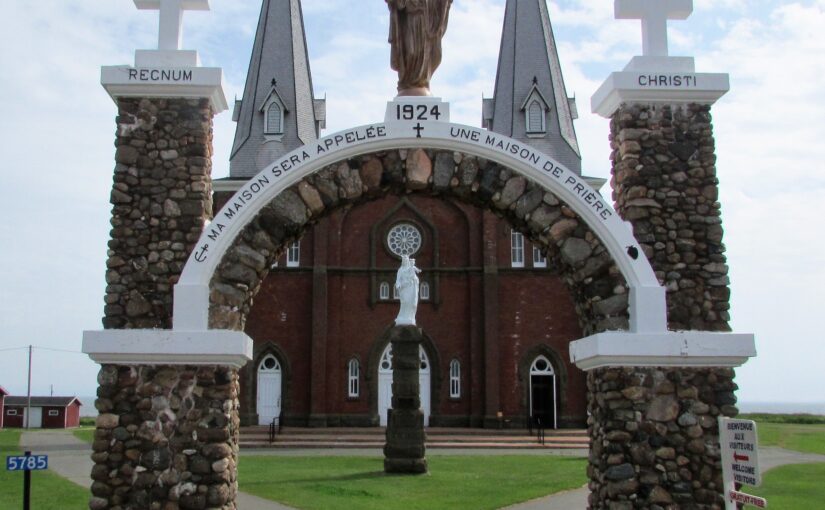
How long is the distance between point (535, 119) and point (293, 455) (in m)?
16.5

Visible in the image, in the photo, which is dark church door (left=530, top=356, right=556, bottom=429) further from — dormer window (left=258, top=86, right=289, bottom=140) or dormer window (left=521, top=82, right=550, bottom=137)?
dormer window (left=258, top=86, right=289, bottom=140)

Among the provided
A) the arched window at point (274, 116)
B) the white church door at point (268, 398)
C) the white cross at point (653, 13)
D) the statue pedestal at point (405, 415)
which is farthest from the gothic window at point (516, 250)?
the white cross at point (653, 13)

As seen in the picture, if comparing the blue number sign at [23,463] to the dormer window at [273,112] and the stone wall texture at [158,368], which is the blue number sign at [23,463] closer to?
the stone wall texture at [158,368]

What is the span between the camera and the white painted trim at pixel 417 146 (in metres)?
8.73

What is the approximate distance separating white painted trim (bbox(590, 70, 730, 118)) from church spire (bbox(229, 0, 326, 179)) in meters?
24.6

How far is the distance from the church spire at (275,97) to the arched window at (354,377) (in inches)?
293

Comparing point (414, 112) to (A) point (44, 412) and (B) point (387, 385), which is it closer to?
(B) point (387, 385)

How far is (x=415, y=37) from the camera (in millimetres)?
9578

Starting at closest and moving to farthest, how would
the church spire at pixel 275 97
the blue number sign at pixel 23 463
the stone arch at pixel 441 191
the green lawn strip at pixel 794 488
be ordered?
1. the blue number sign at pixel 23 463
2. the stone arch at pixel 441 191
3. the green lawn strip at pixel 794 488
4. the church spire at pixel 275 97

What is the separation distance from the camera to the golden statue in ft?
31.2

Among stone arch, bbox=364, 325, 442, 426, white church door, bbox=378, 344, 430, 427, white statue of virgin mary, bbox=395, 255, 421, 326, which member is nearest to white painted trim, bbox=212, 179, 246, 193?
stone arch, bbox=364, 325, 442, 426

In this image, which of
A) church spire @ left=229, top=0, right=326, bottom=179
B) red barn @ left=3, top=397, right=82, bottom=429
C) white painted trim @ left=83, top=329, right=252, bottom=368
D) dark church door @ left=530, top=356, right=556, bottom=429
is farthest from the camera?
red barn @ left=3, top=397, right=82, bottom=429

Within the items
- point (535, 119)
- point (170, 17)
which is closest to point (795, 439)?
point (535, 119)

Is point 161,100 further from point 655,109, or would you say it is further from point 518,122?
point 518,122
